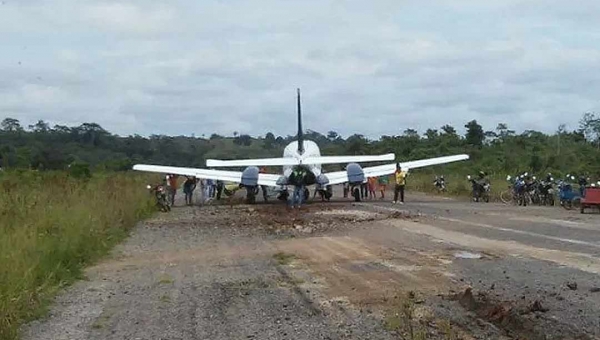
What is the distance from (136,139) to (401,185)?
71267 millimetres

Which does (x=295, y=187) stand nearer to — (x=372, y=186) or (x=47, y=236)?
(x=372, y=186)

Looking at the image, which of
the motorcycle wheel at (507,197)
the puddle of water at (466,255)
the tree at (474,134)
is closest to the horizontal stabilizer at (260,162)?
the motorcycle wheel at (507,197)

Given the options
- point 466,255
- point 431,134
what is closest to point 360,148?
point 431,134

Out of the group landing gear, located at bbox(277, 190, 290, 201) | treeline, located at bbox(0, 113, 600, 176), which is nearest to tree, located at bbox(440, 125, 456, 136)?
treeline, located at bbox(0, 113, 600, 176)

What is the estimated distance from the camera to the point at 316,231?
69.5 feet

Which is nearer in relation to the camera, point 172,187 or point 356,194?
point 172,187

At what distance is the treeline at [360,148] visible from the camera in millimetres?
52156

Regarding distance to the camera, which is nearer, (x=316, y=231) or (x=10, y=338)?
(x=10, y=338)

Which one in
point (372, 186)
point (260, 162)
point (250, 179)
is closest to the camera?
point (250, 179)

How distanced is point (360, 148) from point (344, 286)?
76.6 m

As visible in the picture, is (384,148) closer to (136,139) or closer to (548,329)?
(136,139)

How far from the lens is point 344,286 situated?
11.3 meters

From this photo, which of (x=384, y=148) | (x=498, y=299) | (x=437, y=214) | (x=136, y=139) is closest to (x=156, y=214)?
(x=437, y=214)

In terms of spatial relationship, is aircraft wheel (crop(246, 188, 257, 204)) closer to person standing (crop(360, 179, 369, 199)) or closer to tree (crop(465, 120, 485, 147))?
person standing (crop(360, 179, 369, 199))
